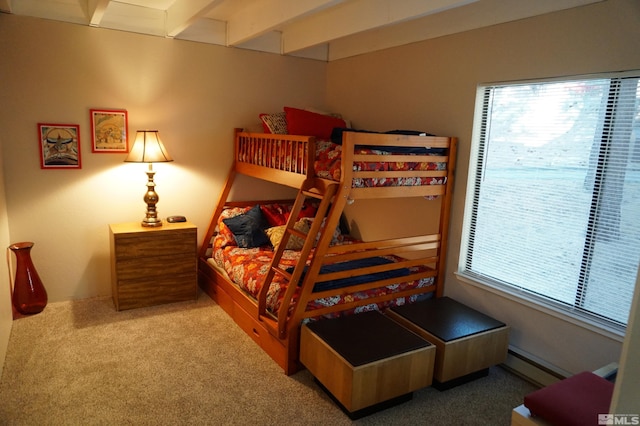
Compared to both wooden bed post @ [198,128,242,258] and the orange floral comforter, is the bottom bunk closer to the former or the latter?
the orange floral comforter

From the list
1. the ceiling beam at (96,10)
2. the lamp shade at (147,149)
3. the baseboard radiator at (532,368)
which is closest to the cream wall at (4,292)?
the lamp shade at (147,149)

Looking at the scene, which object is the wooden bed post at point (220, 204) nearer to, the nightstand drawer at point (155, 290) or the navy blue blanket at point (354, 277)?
the nightstand drawer at point (155, 290)

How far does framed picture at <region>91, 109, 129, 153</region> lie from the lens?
11.6ft

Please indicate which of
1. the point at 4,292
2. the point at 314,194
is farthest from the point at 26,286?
the point at 314,194

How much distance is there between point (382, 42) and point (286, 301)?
250cm

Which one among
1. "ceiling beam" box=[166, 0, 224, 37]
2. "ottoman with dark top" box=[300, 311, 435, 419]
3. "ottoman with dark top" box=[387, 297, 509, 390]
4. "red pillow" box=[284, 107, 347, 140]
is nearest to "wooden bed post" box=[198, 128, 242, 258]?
"red pillow" box=[284, 107, 347, 140]

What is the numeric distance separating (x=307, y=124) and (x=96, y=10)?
1739 millimetres

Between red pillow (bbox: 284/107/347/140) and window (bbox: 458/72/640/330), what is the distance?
4.02 feet

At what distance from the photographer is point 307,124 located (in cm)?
351

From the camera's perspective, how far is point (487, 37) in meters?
2.86

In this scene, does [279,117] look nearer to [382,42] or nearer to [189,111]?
[189,111]

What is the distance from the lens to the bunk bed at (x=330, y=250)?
103 inches

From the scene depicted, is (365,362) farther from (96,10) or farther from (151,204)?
(96,10)

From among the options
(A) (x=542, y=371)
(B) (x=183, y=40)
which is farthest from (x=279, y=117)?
(A) (x=542, y=371)
